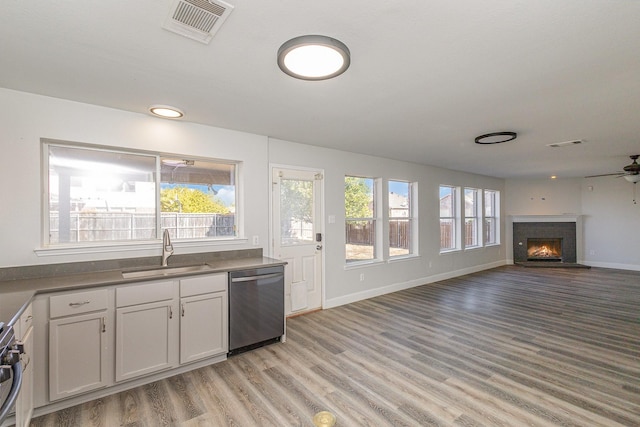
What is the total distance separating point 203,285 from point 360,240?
298 centimetres

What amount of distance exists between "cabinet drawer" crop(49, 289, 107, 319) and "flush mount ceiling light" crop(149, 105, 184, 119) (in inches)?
64.7

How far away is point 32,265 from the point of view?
7.80ft

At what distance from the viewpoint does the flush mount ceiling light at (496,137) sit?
3.52 meters

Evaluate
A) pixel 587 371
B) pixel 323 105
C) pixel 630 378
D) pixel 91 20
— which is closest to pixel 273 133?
pixel 323 105

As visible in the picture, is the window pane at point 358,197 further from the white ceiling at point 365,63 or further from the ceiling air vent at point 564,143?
the ceiling air vent at point 564,143

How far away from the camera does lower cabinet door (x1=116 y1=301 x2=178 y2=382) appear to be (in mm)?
2322

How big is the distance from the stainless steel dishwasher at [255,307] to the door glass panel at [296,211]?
3.28 feet

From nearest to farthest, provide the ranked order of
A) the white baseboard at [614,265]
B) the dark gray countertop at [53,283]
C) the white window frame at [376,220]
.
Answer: the dark gray countertop at [53,283], the white window frame at [376,220], the white baseboard at [614,265]

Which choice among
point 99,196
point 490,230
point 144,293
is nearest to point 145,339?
point 144,293

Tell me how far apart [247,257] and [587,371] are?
3502mm

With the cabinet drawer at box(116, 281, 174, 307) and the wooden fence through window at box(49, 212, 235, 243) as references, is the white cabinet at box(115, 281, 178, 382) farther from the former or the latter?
the wooden fence through window at box(49, 212, 235, 243)

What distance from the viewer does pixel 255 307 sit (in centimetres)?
301

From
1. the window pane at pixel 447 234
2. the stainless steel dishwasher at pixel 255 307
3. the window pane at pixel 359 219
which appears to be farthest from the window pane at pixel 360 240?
the window pane at pixel 447 234

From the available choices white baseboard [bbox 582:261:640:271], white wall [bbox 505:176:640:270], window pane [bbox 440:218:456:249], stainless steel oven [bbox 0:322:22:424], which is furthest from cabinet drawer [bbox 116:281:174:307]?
white baseboard [bbox 582:261:640:271]
